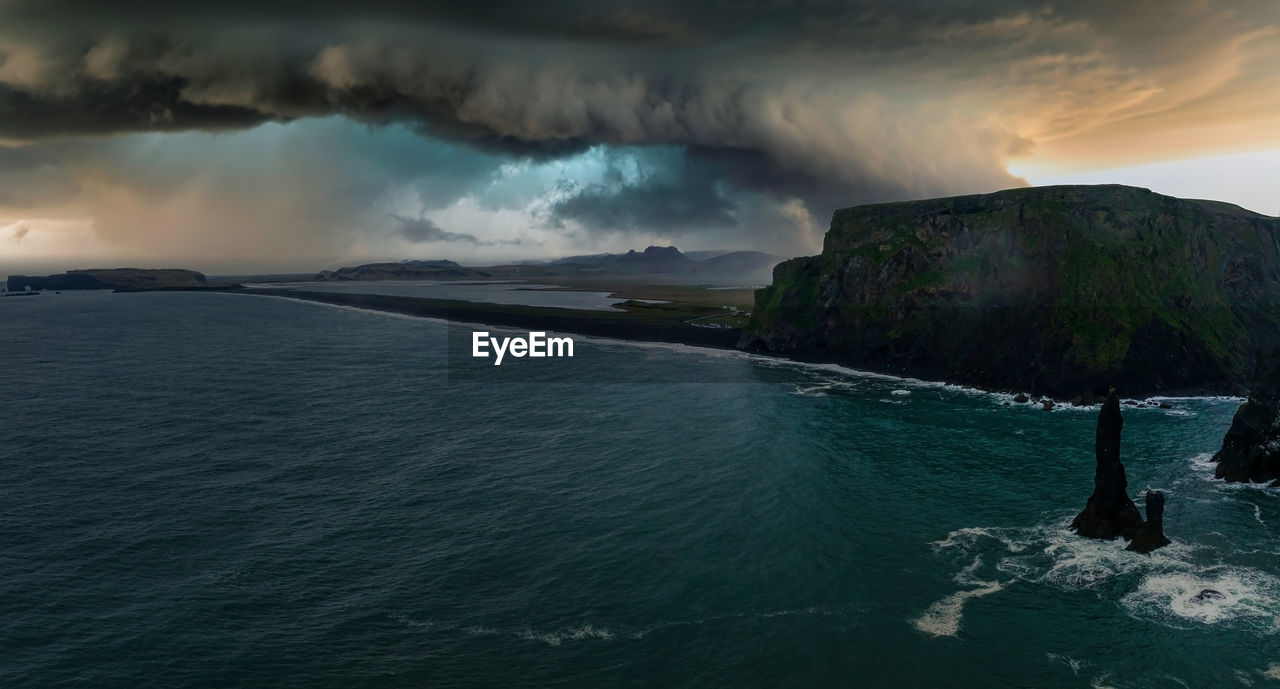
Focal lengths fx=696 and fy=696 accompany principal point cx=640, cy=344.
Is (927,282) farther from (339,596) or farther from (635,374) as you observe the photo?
Answer: (339,596)

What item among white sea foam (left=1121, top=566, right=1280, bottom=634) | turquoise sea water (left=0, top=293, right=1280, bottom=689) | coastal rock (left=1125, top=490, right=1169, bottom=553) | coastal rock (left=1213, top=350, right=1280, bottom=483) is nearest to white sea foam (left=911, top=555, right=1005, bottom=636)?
turquoise sea water (left=0, top=293, right=1280, bottom=689)

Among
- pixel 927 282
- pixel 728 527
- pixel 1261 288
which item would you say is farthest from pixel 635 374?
pixel 1261 288

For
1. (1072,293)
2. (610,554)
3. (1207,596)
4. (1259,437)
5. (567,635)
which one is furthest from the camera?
(1072,293)

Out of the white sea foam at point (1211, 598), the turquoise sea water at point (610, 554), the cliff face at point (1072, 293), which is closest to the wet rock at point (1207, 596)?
the white sea foam at point (1211, 598)

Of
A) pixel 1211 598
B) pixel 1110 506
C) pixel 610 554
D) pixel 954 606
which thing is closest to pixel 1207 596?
pixel 1211 598

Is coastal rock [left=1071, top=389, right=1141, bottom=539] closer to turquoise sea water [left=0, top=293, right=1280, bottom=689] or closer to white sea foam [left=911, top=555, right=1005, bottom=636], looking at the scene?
turquoise sea water [left=0, top=293, right=1280, bottom=689]

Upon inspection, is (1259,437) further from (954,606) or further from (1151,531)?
(954,606)
